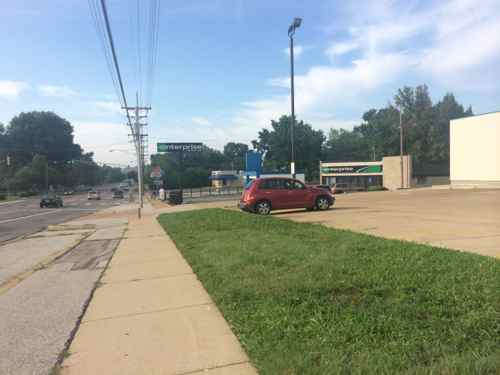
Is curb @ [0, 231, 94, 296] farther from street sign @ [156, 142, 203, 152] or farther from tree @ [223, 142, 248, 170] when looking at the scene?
tree @ [223, 142, 248, 170]

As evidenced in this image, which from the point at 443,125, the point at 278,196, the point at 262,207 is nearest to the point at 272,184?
the point at 278,196

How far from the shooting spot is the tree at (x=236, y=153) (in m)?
144

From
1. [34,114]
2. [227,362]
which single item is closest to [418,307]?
[227,362]

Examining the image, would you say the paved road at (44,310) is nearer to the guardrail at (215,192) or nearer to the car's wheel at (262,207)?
the car's wheel at (262,207)

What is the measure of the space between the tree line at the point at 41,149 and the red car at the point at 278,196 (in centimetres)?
8557

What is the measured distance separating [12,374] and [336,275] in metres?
3.83

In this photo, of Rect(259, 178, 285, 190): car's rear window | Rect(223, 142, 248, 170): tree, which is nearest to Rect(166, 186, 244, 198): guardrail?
Rect(259, 178, 285, 190): car's rear window

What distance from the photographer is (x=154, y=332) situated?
4.25 m

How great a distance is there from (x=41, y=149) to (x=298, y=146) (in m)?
72.0

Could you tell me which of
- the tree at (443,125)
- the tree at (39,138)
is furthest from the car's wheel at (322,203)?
the tree at (39,138)

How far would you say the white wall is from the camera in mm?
37594

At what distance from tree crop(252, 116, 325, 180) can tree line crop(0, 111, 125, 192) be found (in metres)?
54.7

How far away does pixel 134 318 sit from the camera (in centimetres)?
475

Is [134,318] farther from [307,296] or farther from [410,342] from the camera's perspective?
[410,342]
